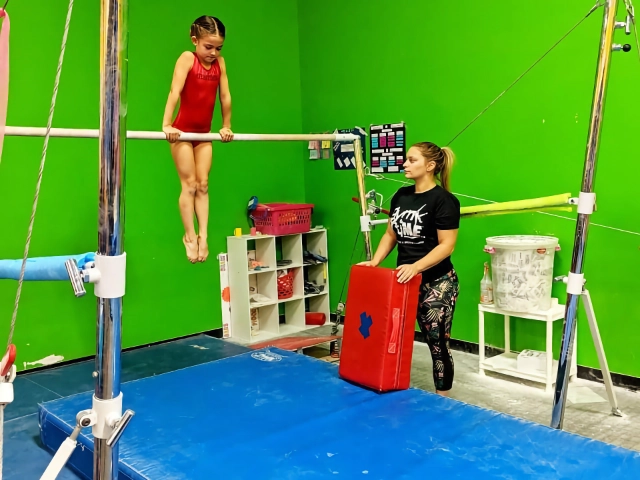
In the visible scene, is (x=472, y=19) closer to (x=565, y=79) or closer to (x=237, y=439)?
(x=565, y=79)

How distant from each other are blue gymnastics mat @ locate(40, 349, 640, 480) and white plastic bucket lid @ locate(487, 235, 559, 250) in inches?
44.7

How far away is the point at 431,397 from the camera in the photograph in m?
2.77

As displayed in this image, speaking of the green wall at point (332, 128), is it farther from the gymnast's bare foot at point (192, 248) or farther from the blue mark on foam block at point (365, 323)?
the blue mark on foam block at point (365, 323)

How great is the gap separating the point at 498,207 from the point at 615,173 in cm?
93

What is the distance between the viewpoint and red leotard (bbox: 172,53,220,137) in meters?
3.09

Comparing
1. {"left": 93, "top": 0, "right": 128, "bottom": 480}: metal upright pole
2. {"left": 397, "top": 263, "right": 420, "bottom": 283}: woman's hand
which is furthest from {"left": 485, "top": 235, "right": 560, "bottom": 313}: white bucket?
{"left": 93, "top": 0, "right": 128, "bottom": 480}: metal upright pole

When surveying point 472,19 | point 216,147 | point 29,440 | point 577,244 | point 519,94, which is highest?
point 472,19

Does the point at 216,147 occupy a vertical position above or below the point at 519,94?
below

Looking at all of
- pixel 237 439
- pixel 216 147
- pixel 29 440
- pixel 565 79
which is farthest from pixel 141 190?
pixel 565 79

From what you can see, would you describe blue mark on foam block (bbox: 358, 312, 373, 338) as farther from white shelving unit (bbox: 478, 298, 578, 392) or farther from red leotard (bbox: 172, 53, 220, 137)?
red leotard (bbox: 172, 53, 220, 137)

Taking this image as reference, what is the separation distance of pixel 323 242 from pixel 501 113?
1928 mm

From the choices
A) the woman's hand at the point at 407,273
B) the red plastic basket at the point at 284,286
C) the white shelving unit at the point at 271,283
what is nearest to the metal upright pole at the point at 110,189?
the woman's hand at the point at 407,273

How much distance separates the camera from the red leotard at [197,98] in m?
3.09

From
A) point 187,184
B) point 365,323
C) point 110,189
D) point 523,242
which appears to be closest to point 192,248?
point 187,184
